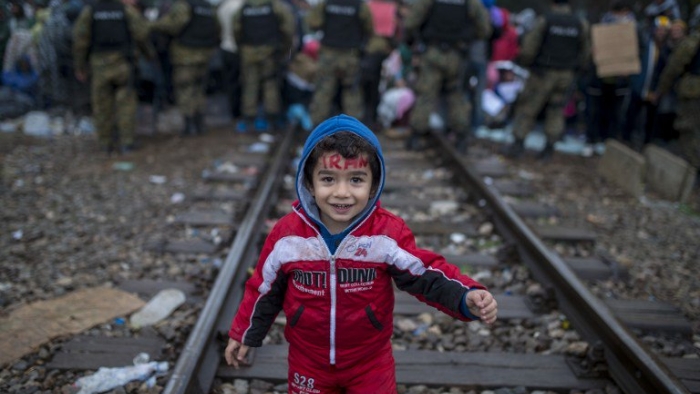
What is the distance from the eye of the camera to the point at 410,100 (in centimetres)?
866

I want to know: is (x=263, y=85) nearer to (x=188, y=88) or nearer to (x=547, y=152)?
(x=188, y=88)

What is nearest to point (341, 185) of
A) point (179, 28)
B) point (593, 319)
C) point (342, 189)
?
point (342, 189)

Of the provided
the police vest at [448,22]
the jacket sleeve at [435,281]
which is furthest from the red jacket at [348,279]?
the police vest at [448,22]

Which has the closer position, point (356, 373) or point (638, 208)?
point (356, 373)

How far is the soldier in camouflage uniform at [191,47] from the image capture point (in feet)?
24.7

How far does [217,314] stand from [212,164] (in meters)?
3.83

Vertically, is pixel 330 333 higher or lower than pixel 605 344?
higher

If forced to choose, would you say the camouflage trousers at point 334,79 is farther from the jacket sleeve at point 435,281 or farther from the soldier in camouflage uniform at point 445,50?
the jacket sleeve at point 435,281

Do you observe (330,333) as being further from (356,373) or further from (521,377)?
(521,377)

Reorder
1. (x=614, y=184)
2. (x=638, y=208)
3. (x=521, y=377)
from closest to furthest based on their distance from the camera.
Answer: (x=521, y=377), (x=638, y=208), (x=614, y=184)

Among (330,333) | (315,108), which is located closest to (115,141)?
(315,108)

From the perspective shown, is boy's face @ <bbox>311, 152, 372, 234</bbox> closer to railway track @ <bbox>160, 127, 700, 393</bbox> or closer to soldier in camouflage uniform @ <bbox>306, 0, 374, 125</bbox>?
railway track @ <bbox>160, 127, 700, 393</bbox>

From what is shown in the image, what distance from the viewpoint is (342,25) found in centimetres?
747

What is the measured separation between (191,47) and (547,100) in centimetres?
519
